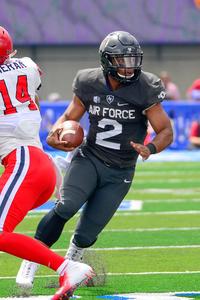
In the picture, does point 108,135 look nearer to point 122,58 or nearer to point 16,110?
point 122,58

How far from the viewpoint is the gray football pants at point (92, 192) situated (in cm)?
641

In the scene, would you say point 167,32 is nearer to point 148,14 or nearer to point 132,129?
point 148,14

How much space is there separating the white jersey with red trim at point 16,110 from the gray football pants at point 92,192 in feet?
1.42

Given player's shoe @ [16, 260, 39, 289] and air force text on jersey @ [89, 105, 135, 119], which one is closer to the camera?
player's shoe @ [16, 260, 39, 289]

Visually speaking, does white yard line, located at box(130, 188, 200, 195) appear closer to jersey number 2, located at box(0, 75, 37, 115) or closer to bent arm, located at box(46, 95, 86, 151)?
bent arm, located at box(46, 95, 86, 151)

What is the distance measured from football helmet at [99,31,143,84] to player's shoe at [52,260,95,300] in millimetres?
1341

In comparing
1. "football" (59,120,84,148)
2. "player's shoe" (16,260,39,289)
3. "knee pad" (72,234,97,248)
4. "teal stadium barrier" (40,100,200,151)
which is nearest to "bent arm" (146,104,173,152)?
"football" (59,120,84,148)

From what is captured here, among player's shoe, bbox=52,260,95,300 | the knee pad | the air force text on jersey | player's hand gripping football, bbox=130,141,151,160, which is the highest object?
the air force text on jersey

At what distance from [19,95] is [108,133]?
775 mm

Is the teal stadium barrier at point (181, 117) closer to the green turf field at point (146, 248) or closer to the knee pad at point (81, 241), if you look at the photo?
the green turf field at point (146, 248)

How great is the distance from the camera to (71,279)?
565 cm

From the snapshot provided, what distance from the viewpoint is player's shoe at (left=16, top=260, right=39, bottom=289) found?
6113 millimetres

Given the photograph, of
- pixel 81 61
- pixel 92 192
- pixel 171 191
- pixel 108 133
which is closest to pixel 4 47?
pixel 108 133

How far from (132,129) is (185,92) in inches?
709
